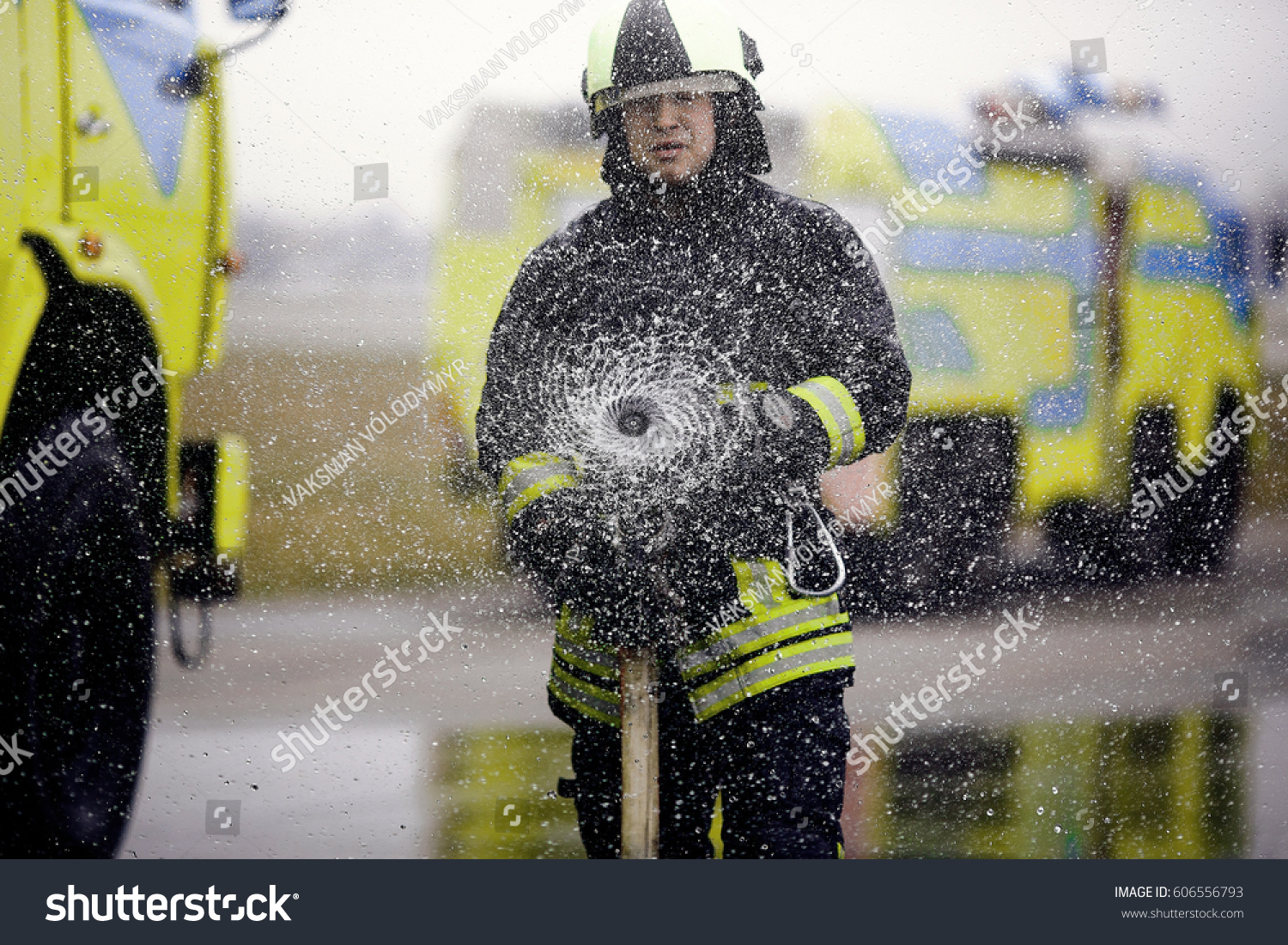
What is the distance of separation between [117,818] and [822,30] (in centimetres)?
211

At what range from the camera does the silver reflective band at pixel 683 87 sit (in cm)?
161

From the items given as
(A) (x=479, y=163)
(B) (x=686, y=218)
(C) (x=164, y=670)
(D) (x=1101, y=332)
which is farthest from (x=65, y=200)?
(D) (x=1101, y=332)

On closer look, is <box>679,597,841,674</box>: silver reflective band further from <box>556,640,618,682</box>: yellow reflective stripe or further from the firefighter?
<box>556,640,618,682</box>: yellow reflective stripe

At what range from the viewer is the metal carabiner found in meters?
1.55

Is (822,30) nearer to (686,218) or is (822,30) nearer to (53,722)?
(686,218)

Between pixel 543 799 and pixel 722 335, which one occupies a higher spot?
pixel 722 335

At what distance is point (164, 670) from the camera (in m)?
1.79

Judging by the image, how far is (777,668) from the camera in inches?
60.2

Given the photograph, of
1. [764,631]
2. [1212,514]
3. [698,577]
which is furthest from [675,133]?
[1212,514]

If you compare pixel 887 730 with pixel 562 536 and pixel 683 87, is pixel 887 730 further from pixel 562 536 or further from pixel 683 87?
pixel 683 87

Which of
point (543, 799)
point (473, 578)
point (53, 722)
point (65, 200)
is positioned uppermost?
point (65, 200)

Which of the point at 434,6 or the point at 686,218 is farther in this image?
the point at 434,6

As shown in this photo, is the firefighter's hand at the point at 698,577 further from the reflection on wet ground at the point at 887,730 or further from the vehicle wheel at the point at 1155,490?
the vehicle wheel at the point at 1155,490

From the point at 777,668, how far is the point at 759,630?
0.07 meters
